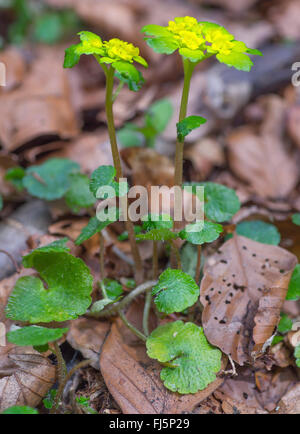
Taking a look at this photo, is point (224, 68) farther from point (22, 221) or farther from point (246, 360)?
point (246, 360)

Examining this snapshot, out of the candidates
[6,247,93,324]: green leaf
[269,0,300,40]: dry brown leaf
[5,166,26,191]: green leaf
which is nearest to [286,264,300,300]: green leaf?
[6,247,93,324]: green leaf

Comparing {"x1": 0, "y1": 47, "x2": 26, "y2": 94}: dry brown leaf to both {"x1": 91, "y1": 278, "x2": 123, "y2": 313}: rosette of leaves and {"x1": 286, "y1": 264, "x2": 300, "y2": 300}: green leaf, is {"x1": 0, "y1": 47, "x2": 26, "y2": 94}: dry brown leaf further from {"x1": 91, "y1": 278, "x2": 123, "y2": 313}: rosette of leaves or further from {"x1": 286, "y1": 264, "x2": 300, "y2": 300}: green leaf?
{"x1": 286, "y1": 264, "x2": 300, "y2": 300}: green leaf

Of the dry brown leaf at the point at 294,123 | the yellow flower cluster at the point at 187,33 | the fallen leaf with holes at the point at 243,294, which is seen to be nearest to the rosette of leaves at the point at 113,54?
the yellow flower cluster at the point at 187,33

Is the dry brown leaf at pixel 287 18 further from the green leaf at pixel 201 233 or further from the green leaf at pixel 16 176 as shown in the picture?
the green leaf at pixel 201 233

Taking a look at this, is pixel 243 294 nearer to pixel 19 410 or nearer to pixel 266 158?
pixel 19 410

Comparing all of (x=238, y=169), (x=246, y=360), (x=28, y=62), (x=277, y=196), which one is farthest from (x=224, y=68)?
(x=246, y=360)

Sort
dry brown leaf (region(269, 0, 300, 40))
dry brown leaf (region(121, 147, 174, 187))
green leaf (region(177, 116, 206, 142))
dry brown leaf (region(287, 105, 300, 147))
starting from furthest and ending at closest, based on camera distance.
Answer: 1. dry brown leaf (region(269, 0, 300, 40))
2. dry brown leaf (region(287, 105, 300, 147))
3. dry brown leaf (region(121, 147, 174, 187))
4. green leaf (region(177, 116, 206, 142))
